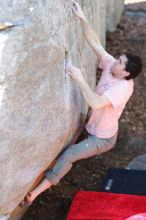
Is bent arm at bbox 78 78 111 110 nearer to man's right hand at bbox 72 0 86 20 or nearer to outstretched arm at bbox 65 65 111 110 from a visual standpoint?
outstretched arm at bbox 65 65 111 110

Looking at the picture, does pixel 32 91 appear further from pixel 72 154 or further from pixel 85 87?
pixel 72 154

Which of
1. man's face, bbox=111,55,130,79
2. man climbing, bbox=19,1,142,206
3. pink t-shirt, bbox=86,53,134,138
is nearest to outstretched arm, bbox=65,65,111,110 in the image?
man climbing, bbox=19,1,142,206

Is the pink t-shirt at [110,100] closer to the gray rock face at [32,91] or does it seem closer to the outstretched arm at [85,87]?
the outstretched arm at [85,87]

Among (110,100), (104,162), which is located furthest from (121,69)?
(104,162)

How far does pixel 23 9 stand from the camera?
11.5 feet

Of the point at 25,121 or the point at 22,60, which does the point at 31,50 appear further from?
the point at 25,121

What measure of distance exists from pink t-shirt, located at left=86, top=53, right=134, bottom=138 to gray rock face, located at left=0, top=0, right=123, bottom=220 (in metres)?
0.30

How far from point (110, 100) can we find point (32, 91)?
2.75ft

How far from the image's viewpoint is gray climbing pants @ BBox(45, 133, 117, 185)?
4.32 metres

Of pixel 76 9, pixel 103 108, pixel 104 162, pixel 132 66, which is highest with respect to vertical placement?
pixel 76 9

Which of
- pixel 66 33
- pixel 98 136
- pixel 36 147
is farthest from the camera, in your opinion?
pixel 98 136

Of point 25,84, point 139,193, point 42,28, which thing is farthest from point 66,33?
point 139,193

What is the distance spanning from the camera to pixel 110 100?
165 inches

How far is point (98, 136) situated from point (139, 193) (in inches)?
27.8
